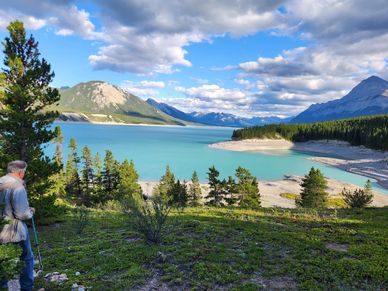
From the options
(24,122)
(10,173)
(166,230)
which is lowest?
(166,230)

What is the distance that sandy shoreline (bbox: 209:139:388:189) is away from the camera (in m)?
96.4

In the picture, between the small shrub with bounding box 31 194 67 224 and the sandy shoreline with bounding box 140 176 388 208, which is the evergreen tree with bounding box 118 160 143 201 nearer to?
the sandy shoreline with bounding box 140 176 388 208

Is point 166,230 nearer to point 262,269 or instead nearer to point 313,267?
point 262,269

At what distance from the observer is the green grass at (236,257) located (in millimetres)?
8469

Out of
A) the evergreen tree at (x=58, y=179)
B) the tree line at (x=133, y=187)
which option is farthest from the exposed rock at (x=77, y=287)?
the tree line at (x=133, y=187)

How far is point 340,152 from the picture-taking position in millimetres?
149500

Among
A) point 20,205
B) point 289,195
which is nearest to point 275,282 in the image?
point 20,205

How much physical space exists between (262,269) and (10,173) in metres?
8.27

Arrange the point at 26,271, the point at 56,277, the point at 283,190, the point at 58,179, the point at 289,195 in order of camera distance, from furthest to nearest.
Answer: the point at 283,190 < the point at 289,195 < the point at 58,179 < the point at 56,277 < the point at 26,271

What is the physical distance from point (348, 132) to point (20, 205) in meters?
187

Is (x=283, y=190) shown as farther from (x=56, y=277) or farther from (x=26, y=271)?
(x=26, y=271)

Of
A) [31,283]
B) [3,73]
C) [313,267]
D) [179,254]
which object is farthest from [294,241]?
[3,73]

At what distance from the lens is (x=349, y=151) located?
5792 inches

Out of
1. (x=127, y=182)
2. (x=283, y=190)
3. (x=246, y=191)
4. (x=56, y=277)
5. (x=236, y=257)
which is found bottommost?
(x=283, y=190)
